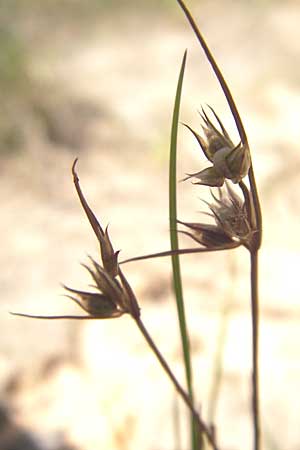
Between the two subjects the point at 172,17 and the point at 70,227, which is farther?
the point at 172,17

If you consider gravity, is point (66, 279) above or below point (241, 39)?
below

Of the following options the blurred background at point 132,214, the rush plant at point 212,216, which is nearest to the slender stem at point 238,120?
the rush plant at point 212,216

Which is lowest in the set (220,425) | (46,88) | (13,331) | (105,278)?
(220,425)

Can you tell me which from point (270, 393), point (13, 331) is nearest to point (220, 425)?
point (270, 393)

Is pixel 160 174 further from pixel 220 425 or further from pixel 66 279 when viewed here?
pixel 220 425

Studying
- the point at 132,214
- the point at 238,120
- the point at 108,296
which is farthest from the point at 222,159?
the point at 132,214

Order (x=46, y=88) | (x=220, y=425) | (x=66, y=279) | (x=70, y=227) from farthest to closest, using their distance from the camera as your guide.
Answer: (x=46, y=88) → (x=70, y=227) → (x=66, y=279) → (x=220, y=425)

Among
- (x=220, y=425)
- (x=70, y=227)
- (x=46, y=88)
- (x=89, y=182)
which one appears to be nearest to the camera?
(x=220, y=425)
